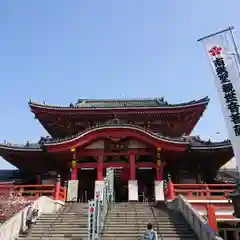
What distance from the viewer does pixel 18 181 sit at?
2220cm

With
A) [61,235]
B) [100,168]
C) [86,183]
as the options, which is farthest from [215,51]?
[86,183]

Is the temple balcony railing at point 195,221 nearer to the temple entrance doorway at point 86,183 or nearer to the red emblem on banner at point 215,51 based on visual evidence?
the red emblem on banner at point 215,51

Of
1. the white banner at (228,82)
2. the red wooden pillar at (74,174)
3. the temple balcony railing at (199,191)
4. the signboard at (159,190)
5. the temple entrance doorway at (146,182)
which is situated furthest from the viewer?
the temple entrance doorway at (146,182)

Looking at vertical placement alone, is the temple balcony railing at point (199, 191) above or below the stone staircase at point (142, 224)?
above

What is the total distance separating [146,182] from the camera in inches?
853

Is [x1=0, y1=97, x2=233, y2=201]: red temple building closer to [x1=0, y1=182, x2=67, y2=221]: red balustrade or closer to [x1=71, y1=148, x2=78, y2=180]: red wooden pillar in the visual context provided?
[x1=71, y1=148, x2=78, y2=180]: red wooden pillar

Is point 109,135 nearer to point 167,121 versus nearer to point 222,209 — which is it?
point 167,121

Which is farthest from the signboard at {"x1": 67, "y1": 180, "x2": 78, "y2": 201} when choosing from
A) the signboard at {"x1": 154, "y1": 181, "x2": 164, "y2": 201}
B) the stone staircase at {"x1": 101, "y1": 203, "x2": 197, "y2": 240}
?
the signboard at {"x1": 154, "y1": 181, "x2": 164, "y2": 201}

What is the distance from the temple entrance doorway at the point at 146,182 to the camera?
21.3 metres

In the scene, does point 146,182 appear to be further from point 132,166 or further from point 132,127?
point 132,127

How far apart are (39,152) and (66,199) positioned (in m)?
3.87

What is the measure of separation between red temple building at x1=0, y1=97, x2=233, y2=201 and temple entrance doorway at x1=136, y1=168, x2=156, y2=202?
67mm

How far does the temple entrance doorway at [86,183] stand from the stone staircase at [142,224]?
576 centimetres

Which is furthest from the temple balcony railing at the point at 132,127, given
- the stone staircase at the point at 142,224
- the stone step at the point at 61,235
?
the stone step at the point at 61,235
